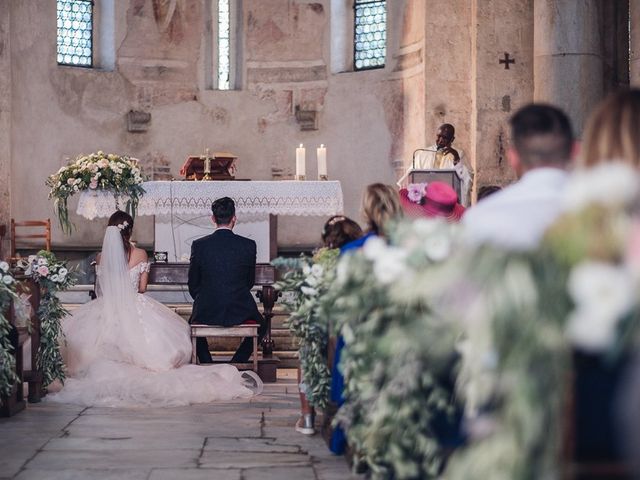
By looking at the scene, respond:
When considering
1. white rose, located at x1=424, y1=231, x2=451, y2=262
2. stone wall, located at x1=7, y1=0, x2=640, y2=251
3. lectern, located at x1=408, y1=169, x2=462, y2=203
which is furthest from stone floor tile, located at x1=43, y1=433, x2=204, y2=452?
stone wall, located at x1=7, y1=0, x2=640, y2=251

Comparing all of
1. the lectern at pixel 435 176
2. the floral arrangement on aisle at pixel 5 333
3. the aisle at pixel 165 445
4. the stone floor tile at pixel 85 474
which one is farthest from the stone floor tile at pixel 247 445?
the lectern at pixel 435 176

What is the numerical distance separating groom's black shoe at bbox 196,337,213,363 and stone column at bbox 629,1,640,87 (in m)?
4.58

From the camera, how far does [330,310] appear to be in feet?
13.7

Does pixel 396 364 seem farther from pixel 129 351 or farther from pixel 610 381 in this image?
pixel 129 351

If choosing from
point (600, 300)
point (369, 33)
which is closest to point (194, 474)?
point (600, 300)

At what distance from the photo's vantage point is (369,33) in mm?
16250

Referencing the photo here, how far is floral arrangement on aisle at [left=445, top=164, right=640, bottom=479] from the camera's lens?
6.59 ft

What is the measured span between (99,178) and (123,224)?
1.99 metres

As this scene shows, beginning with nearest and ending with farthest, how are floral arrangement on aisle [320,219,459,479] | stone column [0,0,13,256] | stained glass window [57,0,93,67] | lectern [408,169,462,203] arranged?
floral arrangement on aisle [320,219,459,479] → lectern [408,169,462,203] → stone column [0,0,13,256] → stained glass window [57,0,93,67]

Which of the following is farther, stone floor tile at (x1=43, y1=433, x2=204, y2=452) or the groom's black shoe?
the groom's black shoe

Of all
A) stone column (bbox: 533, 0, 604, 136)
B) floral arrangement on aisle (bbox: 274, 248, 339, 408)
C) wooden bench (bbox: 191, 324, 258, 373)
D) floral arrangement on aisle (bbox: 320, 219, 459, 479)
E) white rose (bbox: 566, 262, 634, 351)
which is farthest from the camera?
stone column (bbox: 533, 0, 604, 136)

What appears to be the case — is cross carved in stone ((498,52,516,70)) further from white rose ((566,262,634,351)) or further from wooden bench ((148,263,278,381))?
white rose ((566,262,634,351))

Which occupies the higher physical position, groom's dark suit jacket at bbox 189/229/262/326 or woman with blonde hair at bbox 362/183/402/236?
woman with blonde hair at bbox 362/183/402/236

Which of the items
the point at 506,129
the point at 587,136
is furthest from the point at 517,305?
the point at 506,129
